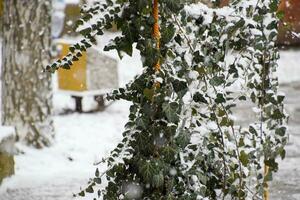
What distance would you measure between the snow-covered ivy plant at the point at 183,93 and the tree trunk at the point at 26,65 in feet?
17.5

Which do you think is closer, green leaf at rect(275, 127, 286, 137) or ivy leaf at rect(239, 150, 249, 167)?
ivy leaf at rect(239, 150, 249, 167)

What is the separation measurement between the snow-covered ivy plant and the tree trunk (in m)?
5.32

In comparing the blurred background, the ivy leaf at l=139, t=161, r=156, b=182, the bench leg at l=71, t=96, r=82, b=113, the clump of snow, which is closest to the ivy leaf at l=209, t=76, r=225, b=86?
the ivy leaf at l=139, t=161, r=156, b=182

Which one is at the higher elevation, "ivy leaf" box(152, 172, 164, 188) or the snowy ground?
"ivy leaf" box(152, 172, 164, 188)

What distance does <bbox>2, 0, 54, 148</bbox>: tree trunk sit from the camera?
861cm

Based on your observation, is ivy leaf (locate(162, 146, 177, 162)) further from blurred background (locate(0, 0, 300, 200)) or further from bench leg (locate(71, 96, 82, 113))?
bench leg (locate(71, 96, 82, 113))

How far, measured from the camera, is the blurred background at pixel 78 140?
6762 millimetres

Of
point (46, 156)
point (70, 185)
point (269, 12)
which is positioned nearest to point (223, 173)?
point (269, 12)

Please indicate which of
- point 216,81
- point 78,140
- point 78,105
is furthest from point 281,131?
point 78,105

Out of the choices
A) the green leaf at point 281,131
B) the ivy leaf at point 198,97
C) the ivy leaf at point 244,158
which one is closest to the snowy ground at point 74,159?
the green leaf at point 281,131

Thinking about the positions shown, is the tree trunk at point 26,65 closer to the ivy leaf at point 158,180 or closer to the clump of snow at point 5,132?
the clump of snow at point 5,132

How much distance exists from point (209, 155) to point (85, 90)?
8.17 m

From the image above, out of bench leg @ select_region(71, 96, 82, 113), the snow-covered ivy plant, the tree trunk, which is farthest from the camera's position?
bench leg @ select_region(71, 96, 82, 113)

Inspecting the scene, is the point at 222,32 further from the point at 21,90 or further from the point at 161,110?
the point at 21,90
